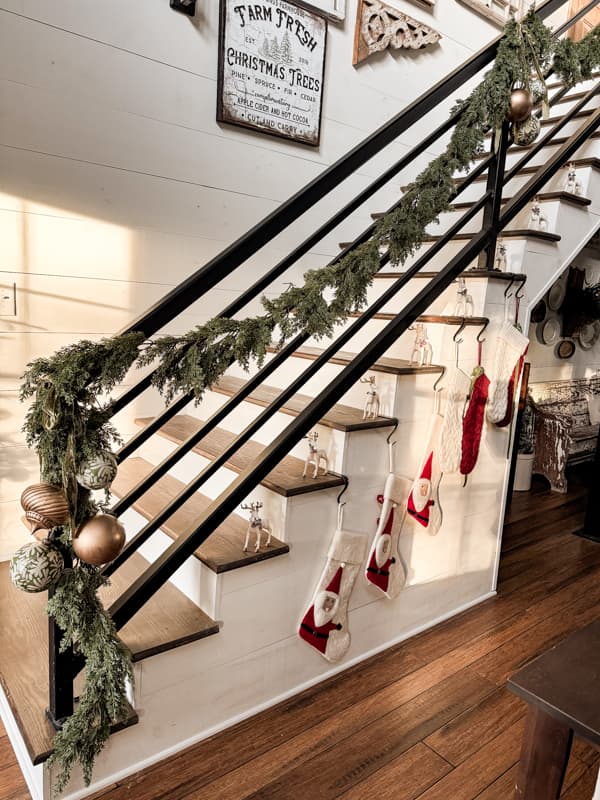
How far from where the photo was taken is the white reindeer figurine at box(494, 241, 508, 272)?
2.38 meters

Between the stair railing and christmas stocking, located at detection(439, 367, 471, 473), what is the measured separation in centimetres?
32

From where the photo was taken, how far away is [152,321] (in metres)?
1.31

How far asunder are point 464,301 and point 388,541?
1.00 m

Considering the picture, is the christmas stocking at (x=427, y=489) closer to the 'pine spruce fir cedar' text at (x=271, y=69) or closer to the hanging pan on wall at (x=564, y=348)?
the 'pine spruce fir cedar' text at (x=271, y=69)

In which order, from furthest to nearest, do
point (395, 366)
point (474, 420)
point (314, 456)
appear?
point (474, 420) < point (395, 366) < point (314, 456)

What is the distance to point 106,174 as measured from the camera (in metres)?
2.34

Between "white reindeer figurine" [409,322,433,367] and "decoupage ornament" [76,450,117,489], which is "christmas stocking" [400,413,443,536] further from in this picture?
"decoupage ornament" [76,450,117,489]

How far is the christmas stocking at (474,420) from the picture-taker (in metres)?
2.19

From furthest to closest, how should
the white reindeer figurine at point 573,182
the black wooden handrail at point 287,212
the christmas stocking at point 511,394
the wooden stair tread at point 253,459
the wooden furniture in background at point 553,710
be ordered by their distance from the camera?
the white reindeer figurine at point 573,182 → the christmas stocking at point 511,394 → the wooden stair tread at point 253,459 → the black wooden handrail at point 287,212 → the wooden furniture in background at point 553,710

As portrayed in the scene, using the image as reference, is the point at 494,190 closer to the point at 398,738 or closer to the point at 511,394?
the point at 511,394

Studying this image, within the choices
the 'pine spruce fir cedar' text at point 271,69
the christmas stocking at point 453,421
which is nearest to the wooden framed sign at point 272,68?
the 'pine spruce fir cedar' text at point 271,69

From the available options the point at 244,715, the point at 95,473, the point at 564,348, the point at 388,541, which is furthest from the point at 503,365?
the point at 564,348

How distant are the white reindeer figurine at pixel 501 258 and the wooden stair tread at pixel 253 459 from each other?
1.20 metres

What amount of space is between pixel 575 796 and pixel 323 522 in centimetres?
99
